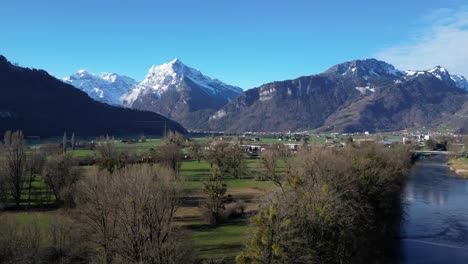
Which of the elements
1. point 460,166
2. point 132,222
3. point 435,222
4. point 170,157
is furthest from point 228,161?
point 132,222

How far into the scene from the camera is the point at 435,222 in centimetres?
5731

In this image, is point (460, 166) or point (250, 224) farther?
point (460, 166)

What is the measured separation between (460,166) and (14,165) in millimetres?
115352

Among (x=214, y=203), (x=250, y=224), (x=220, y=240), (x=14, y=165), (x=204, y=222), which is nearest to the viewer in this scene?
(x=250, y=224)

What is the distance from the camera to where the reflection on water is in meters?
44.4

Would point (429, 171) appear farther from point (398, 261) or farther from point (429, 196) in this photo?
point (398, 261)

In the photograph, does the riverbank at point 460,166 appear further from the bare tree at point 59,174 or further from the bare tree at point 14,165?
the bare tree at point 14,165

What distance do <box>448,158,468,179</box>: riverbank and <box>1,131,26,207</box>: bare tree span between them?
9605cm

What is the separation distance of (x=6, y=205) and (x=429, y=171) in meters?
97.3

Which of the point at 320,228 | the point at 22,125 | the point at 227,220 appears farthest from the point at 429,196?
the point at 22,125

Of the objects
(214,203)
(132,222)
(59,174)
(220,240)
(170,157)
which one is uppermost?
(170,157)

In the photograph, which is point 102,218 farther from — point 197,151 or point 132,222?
point 197,151

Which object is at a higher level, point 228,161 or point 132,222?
point 228,161

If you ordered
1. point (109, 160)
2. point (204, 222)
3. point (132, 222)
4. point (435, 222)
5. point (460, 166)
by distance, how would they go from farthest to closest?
point (460, 166) < point (109, 160) < point (435, 222) < point (204, 222) < point (132, 222)
